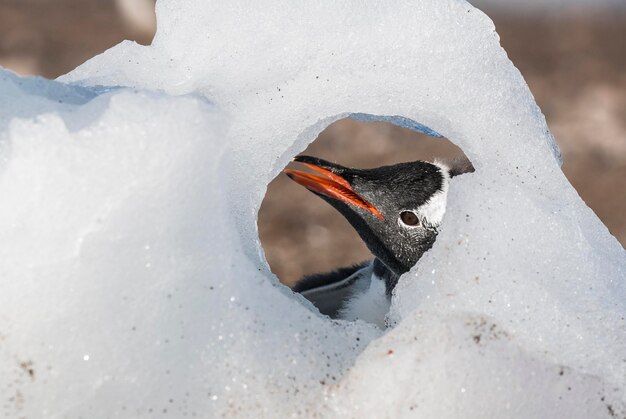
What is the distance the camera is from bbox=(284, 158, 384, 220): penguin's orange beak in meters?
1.20

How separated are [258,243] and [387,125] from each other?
4.02m

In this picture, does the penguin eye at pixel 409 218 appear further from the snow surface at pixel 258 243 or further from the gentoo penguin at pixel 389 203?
the snow surface at pixel 258 243

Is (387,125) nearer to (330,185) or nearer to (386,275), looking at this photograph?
(386,275)

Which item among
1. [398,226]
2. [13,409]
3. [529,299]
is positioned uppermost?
[529,299]

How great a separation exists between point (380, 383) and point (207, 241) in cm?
16

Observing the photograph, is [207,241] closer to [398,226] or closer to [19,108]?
[19,108]

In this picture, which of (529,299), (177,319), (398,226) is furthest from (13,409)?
(398,226)

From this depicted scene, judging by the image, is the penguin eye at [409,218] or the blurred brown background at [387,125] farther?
the blurred brown background at [387,125]

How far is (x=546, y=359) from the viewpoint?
2.30 ft

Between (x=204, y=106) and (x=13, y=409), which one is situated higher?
(x=204, y=106)

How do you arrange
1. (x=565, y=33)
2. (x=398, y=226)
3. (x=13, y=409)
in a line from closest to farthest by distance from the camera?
(x=13, y=409) < (x=398, y=226) < (x=565, y=33)

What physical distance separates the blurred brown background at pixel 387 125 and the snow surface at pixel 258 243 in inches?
75.4

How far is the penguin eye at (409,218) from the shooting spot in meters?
1.30

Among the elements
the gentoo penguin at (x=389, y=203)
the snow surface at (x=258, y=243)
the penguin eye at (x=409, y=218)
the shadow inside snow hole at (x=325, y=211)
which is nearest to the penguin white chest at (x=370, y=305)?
the gentoo penguin at (x=389, y=203)
